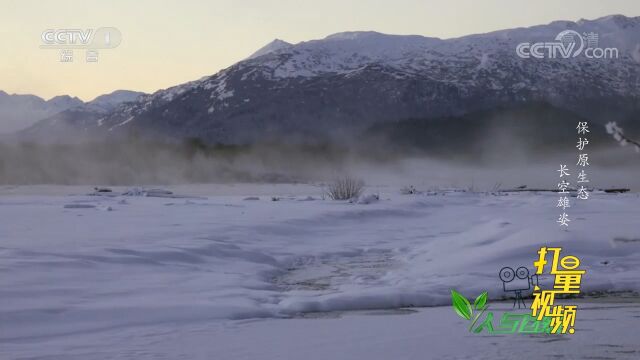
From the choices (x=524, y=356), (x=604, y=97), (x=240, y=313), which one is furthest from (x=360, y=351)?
(x=604, y=97)

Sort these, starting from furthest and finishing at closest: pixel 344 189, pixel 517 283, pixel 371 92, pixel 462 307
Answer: pixel 371 92 < pixel 344 189 < pixel 517 283 < pixel 462 307

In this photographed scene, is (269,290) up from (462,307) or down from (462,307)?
down

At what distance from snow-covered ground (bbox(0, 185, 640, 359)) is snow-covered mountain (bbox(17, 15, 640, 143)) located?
12784 cm

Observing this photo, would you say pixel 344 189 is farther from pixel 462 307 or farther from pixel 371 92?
pixel 371 92

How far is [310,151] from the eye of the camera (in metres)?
131

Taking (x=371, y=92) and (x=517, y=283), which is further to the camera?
(x=371, y=92)

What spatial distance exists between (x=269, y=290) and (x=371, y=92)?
15741 centimetres

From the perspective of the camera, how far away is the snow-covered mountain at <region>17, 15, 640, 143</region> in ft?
494

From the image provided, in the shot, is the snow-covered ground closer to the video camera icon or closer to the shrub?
the video camera icon

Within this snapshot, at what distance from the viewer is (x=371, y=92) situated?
162 meters

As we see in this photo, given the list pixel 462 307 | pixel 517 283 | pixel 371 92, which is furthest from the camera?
pixel 371 92

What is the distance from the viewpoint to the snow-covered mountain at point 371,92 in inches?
5930

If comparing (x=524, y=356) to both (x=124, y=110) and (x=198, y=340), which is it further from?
(x=124, y=110)

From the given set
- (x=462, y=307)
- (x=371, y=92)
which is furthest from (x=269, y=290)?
(x=371, y=92)
